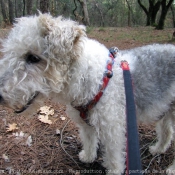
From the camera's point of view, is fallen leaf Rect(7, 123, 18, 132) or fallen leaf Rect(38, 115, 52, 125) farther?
fallen leaf Rect(38, 115, 52, 125)

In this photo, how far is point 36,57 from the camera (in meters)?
2.06

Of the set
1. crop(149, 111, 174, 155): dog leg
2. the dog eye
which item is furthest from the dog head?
crop(149, 111, 174, 155): dog leg

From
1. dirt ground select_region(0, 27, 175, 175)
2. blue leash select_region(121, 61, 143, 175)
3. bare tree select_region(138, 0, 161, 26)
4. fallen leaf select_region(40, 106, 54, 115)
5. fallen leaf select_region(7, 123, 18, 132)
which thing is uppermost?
bare tree select_region(138, 0, 161, 26)

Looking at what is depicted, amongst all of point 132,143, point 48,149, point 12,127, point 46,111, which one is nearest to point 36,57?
point 132,143

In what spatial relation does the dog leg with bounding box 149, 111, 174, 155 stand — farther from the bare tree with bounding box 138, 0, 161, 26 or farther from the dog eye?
the bare tree with bounding box 138, 0, 161, 26

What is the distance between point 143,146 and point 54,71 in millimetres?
2227

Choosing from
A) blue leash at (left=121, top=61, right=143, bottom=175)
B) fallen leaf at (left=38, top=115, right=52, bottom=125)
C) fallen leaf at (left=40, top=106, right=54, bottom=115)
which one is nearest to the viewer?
blue leash at (left=121, top=61, right=143, bottom=175)

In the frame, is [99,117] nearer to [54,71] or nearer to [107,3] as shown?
[54,71]

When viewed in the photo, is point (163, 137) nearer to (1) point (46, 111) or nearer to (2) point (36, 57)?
(1) point (46, 111)

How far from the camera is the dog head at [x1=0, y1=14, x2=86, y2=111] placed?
6.61 ft

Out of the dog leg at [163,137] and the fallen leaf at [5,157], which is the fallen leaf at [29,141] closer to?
the fallen leaf at [5,157]

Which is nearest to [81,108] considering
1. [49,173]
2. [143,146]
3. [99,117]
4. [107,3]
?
[99,117]

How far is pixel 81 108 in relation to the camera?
2498mm

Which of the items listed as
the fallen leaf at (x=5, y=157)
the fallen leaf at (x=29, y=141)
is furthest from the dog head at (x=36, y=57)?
the fallen leaf at (x=29, y=141)
